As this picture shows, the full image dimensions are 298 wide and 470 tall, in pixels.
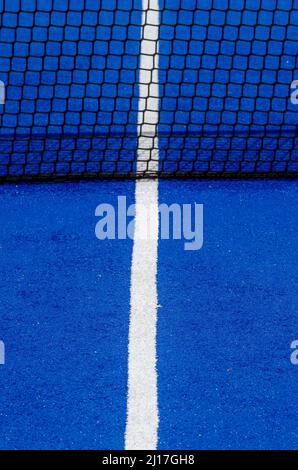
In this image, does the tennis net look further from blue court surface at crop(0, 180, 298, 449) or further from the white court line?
blue court surface at crop(0, 180, 298, 449)

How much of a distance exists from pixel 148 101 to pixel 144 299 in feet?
6.49

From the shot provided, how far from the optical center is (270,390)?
383 centimetres

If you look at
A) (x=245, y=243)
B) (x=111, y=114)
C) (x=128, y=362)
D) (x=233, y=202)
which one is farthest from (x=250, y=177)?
(x=128, y=362)

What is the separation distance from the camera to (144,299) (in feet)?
14.1

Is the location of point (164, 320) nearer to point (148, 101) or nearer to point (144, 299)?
point (144, 299)

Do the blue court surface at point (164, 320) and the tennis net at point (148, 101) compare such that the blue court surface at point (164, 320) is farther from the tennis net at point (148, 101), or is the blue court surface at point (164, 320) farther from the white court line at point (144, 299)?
the tennis net at point (148, 101)

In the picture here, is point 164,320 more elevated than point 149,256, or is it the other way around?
point 149,256

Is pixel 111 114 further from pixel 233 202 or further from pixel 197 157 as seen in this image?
pixel 233 202

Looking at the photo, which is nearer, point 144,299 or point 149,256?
point 144,299

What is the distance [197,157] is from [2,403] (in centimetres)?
214

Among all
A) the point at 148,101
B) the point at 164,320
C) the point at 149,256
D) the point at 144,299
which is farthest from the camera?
the point at 148,101

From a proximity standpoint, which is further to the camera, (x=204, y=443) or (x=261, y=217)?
(x=261, y=217)

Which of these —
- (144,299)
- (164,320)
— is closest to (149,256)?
(144,299)

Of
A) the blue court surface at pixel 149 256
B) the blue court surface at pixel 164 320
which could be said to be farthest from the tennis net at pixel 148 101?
the blue court surface at pixel 164 320
